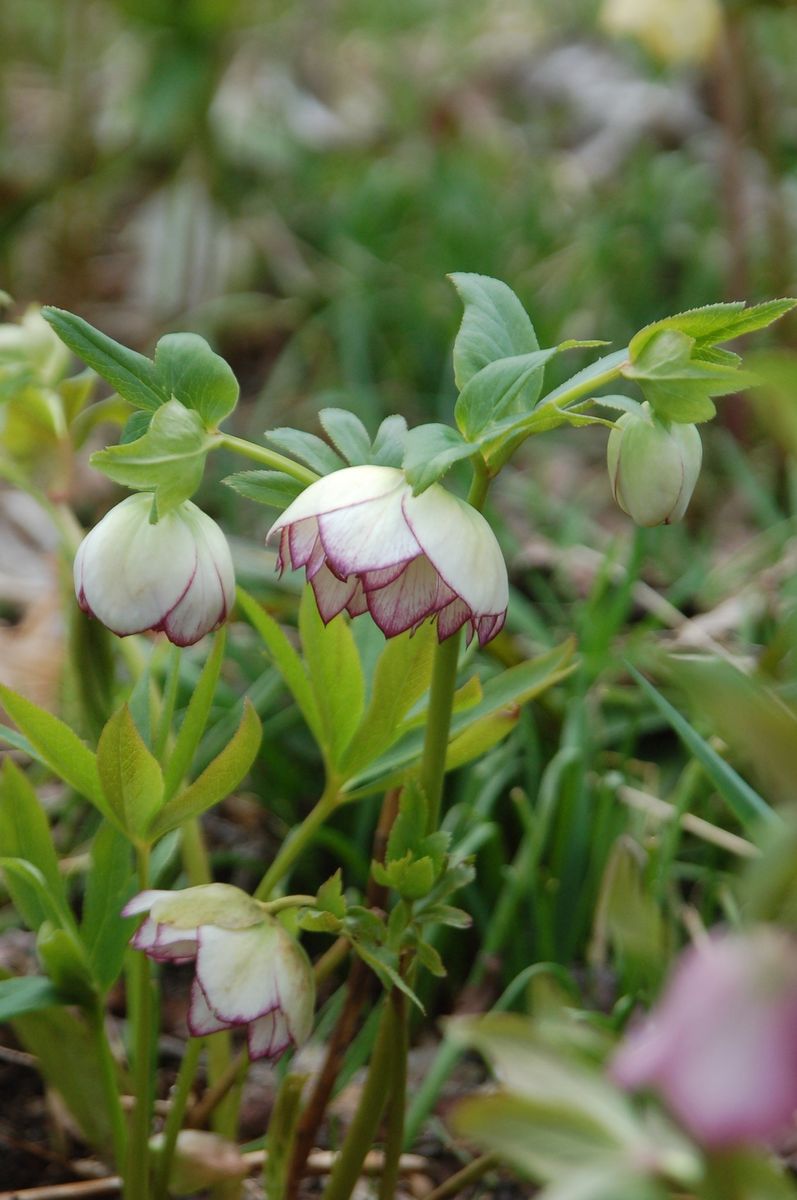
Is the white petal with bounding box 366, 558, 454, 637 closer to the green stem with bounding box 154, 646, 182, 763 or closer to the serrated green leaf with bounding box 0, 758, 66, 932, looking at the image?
the green stem with bounding box 154, 646, 182, 763

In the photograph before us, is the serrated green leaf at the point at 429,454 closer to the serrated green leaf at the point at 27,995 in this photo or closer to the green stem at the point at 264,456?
the green stem at the point at 264,456

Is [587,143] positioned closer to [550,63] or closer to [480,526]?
[550,63]

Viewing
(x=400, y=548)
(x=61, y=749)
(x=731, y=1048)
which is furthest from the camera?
(x=61, y=749)

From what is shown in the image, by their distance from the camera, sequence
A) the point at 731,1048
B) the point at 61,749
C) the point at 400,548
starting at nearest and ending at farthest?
the point at 731,1048, the point at 400,548, the point at 61,749

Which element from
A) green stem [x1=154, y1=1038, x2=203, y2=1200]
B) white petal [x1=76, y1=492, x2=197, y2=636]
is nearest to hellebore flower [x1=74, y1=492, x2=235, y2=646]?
white petal [x1=76, y1=492, x2=197, y2=636]

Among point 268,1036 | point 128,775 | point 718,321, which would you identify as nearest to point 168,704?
point 128,775

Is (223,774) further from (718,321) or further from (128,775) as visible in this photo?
(718,321)
